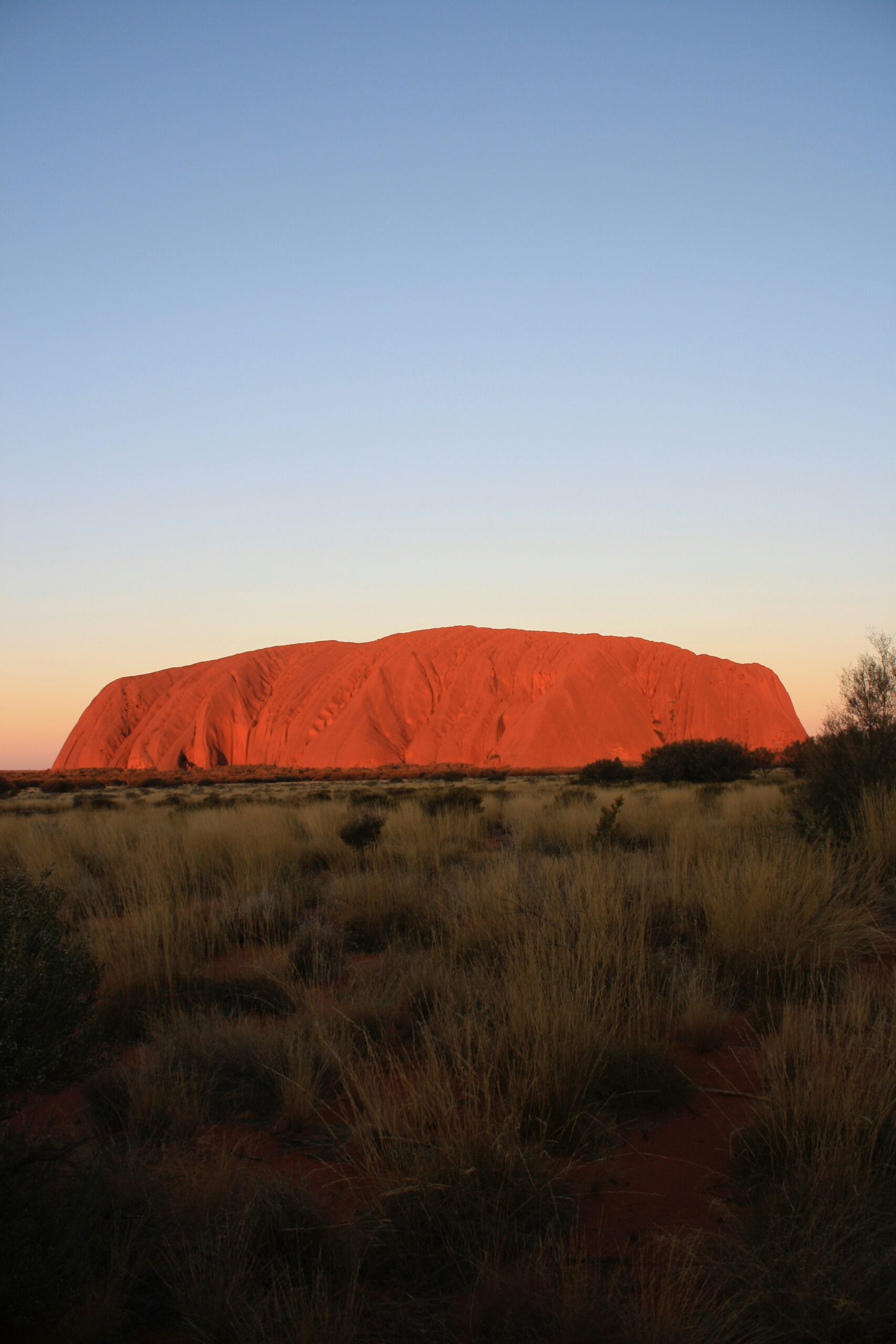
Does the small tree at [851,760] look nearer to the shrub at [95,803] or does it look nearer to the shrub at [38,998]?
the shrub at [38,998]

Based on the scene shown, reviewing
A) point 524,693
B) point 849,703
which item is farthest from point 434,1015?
point 524,693

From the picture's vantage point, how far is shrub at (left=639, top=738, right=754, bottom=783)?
26281 millimetres

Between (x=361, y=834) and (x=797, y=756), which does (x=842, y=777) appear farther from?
(x=797, y=756)

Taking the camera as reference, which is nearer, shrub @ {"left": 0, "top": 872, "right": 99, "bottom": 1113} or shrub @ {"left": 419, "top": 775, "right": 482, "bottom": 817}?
shrub @ {"left": 0, "top": 872, "right": 99, "bottom": 1113}

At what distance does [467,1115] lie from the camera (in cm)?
259

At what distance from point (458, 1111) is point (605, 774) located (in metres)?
25.1

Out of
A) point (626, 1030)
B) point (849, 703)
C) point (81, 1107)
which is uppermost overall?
point (849, 703)

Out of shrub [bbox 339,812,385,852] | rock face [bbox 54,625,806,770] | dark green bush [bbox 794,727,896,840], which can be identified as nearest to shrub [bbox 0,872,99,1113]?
shrub [bbox 339,812,385,852]

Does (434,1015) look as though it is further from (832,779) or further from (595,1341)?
(832,779)

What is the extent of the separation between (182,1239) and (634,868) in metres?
4.61

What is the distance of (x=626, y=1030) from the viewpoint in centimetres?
339

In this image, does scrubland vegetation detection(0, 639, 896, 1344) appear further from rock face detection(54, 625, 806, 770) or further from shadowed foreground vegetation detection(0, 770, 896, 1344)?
rock face detection(54, 625, 806, 770)

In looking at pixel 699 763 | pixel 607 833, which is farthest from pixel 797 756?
pixel 607 833

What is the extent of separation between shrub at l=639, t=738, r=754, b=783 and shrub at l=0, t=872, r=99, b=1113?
24046 mm
